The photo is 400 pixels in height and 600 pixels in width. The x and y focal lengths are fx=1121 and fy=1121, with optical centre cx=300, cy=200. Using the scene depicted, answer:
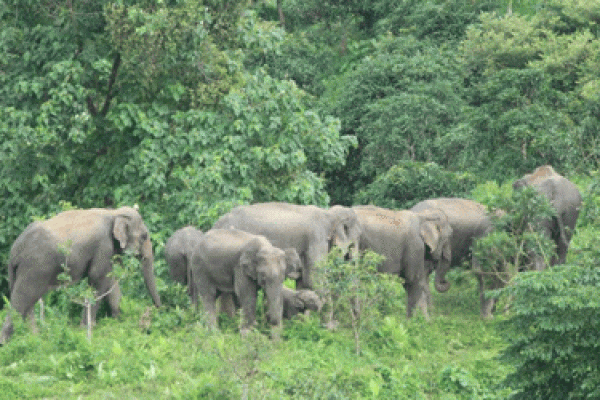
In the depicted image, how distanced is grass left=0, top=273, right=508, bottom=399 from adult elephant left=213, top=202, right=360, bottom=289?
133cm

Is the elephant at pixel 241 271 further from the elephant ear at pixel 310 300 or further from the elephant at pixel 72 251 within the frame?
the elephant at pixel 72 251

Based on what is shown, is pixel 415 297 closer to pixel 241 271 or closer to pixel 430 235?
pixel 430 235

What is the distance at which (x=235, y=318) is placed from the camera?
51.2ft

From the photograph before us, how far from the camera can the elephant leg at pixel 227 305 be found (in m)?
16.4

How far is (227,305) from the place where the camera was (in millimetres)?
16438

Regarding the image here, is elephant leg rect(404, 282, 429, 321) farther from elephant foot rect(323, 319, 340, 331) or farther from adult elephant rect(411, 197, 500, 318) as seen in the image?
elephant foot rect(323, 319, 340, 331)

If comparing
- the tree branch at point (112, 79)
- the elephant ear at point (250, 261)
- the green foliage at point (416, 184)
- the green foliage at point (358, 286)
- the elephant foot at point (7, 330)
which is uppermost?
the tree branch at point (112, 79)

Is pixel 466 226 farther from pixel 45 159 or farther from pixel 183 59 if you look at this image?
pixel 45 159

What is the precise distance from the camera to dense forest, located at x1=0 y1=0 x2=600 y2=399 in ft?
40.2

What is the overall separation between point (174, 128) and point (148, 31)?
1.83m

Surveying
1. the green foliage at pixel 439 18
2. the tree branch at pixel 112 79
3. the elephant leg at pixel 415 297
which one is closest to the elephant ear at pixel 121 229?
the elephant leg at pixel 415 297

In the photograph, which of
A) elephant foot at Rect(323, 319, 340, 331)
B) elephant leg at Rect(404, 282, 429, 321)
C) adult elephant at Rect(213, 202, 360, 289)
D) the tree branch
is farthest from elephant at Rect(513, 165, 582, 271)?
the tree branch

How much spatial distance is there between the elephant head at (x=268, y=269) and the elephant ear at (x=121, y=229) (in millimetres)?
1966

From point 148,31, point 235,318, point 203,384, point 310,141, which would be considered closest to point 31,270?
point 235,318
